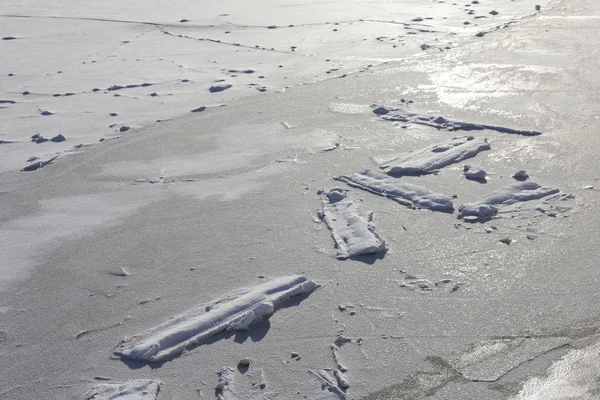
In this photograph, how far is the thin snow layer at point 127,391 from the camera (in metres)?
2.71

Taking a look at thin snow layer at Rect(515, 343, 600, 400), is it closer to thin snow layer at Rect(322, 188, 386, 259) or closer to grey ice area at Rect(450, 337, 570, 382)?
grey ice area at Rect(450, 337, 570, 382)

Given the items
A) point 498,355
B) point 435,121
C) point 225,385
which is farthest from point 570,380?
point 435,121

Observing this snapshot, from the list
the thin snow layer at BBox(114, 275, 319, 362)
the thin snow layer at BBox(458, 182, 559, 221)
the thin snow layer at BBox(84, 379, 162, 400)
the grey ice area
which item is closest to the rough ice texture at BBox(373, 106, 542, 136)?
the thin snow layer at BBox(458, 182, 559, 221)

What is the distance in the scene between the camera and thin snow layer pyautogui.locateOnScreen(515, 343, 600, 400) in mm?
2652

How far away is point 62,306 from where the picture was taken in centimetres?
330

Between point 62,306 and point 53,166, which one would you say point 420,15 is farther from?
point 62,306

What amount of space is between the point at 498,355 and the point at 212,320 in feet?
3.58

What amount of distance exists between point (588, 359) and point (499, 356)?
12.3 inches

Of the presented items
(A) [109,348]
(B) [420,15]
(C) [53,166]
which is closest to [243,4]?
(B) [420,15]

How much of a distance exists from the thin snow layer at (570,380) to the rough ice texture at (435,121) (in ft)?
7.81

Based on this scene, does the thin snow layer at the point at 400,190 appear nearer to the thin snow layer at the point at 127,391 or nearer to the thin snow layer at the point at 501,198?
the thin snow layer at the point at 501,198

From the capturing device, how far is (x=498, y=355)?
2.87 meters

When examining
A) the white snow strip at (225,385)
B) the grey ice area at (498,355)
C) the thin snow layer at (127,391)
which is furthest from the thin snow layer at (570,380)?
the thin snow layer at (127,391)

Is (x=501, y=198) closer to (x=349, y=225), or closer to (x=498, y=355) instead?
(x=349, y=225)
